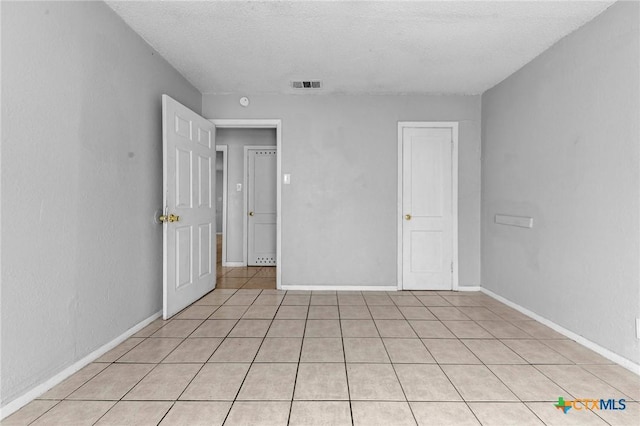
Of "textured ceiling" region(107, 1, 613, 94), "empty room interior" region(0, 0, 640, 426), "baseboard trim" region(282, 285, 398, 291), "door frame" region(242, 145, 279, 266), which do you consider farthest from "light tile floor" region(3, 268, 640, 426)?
"door frame" region(242, 145, 279, 266)

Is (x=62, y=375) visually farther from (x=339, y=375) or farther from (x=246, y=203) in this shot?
(x=246, y=203)

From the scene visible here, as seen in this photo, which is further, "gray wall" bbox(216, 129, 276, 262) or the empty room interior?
"gray wall" bbox(216, 129, 276, 262)

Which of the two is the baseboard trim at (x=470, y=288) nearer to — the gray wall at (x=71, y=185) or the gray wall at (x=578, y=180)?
the gray wall at (x=578, y=180)

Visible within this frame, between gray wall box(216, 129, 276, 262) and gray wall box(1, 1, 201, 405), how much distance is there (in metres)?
2.85

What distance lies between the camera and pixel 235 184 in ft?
19.3

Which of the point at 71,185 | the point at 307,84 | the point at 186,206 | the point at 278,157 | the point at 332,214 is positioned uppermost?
the point at 307,84

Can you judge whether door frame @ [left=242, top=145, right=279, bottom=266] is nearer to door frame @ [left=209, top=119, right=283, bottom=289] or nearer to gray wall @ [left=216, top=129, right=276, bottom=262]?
gray wall @ [left=216, top=129, right=276, bottom=262]

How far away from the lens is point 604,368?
2.09 m

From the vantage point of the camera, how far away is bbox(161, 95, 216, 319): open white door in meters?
2.88

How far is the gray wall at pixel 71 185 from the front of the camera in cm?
163

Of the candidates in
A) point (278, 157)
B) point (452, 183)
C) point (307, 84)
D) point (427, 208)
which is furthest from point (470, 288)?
point (307, 84)

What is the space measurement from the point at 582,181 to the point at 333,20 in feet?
7.33

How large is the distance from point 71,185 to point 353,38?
2302mm

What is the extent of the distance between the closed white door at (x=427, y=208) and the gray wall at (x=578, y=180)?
1.96ft
